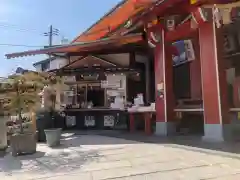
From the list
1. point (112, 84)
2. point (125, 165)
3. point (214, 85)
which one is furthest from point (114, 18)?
point (125, 165)

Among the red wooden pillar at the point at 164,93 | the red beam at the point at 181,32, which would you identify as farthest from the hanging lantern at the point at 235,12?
the red wooden pillar at the point at 164,93

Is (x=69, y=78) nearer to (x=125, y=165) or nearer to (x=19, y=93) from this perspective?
(x=19, y=93)

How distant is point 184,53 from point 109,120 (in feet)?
14.0

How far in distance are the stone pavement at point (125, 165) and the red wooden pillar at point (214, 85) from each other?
4.16 feet

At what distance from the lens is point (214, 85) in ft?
23.6

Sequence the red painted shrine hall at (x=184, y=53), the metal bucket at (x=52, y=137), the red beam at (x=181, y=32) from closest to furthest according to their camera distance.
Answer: the red painted shrine hall at (x=184, y=53) → the metal bucket at (x=52, y=137) → the red beam at (x=181, y=32)

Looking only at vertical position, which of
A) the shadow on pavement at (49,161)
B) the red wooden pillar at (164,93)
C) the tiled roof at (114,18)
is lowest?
the shadow on pavement at (49,161)

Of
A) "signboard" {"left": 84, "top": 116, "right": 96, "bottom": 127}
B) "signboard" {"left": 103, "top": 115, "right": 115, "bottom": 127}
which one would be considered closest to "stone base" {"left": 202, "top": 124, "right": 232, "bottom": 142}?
"signboard" {"left": 103, "top": 115, "right": 115, "bottom": 127}

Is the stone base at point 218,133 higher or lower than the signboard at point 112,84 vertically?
lower

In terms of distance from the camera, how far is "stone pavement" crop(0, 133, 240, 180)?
13.9 ft

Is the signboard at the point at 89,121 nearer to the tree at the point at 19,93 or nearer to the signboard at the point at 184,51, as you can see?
the signboard at the point at 184,51

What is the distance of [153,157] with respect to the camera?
217 inches

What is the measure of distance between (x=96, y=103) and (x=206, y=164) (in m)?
8.47

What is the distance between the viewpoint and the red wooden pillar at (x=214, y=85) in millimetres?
7012
